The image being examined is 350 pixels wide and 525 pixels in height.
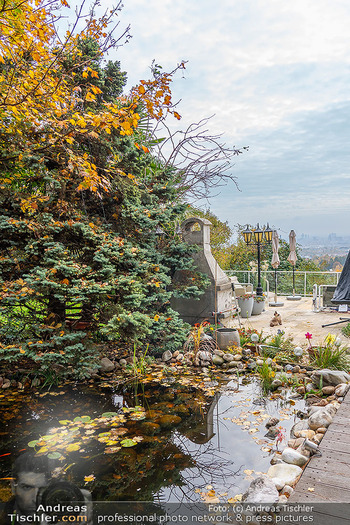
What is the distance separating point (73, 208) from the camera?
15.3 feet

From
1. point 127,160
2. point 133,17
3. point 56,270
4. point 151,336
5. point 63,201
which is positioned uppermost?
point 133,17

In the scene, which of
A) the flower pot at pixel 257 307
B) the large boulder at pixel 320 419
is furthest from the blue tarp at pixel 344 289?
the flower pot at pixel 257 307

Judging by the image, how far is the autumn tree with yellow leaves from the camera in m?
3.83

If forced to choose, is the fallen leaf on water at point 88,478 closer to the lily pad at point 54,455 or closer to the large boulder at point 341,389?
the lily pad at point 54,455

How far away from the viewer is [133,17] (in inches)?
174

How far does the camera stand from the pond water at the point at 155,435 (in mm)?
2283

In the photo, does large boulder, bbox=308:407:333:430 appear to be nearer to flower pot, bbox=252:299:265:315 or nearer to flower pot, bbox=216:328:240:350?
flower pot, bbox=216:328:240:350

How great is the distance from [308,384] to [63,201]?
3861 mm

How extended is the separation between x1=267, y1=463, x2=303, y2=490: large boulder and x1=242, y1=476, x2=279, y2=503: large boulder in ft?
0.49

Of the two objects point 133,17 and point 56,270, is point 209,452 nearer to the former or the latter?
point 56,270

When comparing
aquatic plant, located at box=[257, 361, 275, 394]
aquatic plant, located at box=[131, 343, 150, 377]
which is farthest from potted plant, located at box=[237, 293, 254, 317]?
aquatic plant, located at box=[257, 361, 275, 394]

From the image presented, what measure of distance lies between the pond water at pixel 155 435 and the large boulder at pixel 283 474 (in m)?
0.13

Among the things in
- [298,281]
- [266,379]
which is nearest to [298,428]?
[266,379]

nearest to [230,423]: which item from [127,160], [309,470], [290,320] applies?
[309,470]
